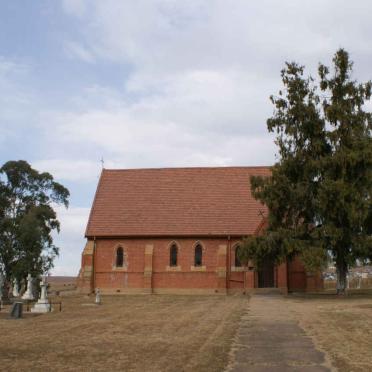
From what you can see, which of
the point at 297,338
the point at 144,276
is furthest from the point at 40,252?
the point at 297,338

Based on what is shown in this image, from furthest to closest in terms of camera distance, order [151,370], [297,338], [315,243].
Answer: [315,243]
[297,338]
[151,370]

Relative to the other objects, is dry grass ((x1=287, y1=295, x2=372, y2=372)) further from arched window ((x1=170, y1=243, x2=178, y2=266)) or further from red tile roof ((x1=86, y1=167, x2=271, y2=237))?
arched window ((x1=170, y1=243, x2=178, y2=266))

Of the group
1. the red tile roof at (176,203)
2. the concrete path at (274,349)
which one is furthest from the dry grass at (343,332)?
the red tile roof at (176,203)

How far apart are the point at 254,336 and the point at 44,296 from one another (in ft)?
46.1

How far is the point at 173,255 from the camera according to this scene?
143ft

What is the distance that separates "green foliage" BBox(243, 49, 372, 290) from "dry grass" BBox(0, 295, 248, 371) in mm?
11492

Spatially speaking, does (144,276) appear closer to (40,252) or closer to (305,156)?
(40,252)

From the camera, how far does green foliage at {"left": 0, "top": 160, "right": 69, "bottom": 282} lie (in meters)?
39.2

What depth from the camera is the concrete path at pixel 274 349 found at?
1041 cm

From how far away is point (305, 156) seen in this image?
33.1 m

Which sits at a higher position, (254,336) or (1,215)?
(1,215)

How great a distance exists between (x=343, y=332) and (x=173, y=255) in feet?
94.4

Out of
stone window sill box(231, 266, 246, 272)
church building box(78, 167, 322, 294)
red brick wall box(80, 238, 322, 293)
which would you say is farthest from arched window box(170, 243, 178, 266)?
stone window sill box(231, 266, 246, 272)

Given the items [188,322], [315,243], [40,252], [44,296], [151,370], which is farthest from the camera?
[40,252]
